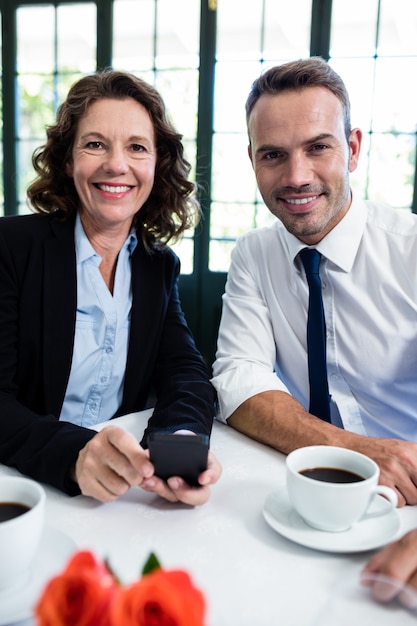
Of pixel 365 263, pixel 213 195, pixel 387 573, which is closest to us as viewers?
pixel 387 573

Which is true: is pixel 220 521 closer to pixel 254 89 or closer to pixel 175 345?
pixel 175 345

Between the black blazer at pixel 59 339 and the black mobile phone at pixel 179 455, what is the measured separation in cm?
23

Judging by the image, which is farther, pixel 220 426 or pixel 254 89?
pixel 254 89

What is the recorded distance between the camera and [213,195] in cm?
404

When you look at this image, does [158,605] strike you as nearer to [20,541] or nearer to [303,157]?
[20,541]

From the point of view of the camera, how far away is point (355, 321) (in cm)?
159

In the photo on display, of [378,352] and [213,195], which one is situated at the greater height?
[213,195]

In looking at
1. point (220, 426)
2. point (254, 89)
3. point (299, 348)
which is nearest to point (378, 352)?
point (299, 348)

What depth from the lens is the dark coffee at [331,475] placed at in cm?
86

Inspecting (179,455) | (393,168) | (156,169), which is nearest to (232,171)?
(393,168)

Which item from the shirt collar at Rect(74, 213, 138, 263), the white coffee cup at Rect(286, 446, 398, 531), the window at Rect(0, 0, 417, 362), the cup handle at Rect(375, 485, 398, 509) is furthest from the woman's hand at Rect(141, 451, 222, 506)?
the window at Rect(0, 0, 417, 362)

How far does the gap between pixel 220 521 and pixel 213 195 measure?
336 centimetres

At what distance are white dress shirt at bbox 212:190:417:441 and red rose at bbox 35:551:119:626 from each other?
3.75ft

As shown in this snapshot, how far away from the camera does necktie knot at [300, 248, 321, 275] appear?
4.94 ft
